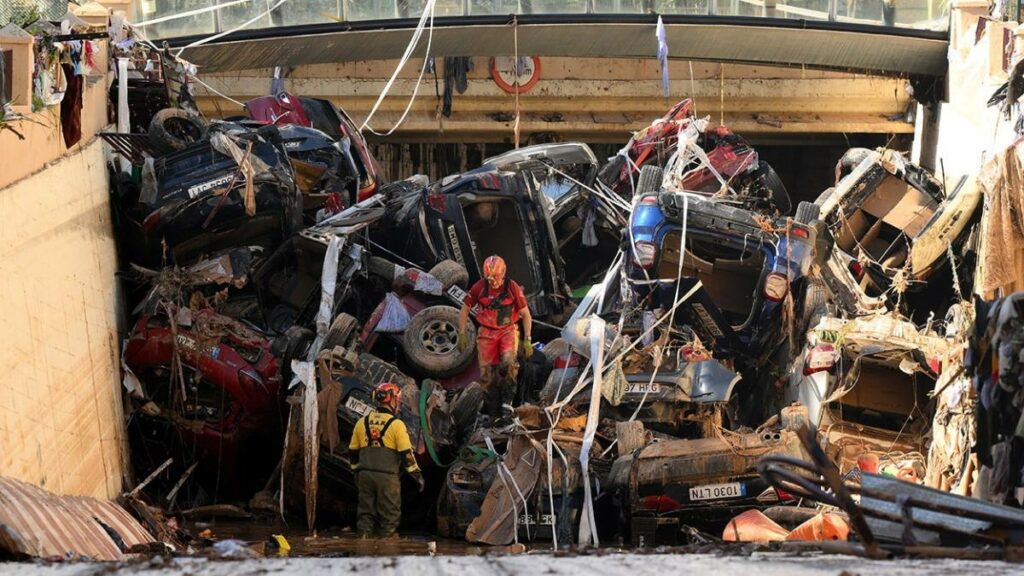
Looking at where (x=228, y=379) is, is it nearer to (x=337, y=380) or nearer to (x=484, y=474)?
(x=337, y=380)

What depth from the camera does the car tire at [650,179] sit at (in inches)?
790

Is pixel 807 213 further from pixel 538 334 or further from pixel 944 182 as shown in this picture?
pixel 944 182

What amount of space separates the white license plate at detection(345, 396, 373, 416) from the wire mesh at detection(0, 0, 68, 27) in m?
4.52

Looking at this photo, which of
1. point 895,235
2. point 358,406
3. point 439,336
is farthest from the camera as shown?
point 895,235

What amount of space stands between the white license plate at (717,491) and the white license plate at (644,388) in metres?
1.41

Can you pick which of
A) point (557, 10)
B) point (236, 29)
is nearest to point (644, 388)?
point (236, 29)

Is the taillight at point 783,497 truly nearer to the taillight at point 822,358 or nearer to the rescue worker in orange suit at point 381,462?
the taillight at point 822,358

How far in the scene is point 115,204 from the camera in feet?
55.8

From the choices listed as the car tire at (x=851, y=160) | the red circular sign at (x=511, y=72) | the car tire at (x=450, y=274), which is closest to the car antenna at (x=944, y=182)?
the car tire at (x=851, y=160)

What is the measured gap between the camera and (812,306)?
16.1 meters

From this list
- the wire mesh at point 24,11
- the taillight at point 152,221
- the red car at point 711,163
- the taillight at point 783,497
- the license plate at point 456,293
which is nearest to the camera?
the taillight at point 783,497

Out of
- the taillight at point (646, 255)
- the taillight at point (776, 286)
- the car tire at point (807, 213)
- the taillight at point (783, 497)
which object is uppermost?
the car tire at point (807, 213)

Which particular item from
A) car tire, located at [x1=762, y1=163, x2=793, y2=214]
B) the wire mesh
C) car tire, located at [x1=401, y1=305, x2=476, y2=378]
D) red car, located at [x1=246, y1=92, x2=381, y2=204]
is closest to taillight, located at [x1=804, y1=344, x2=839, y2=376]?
car tire, located at [x1=401, y1=305, x2=476, y2=378]

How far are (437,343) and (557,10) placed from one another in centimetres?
1011
